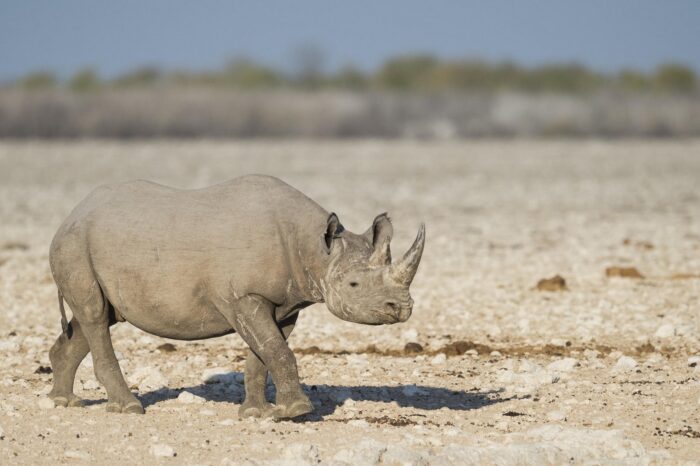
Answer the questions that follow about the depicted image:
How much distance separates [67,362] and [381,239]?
2.50 meters

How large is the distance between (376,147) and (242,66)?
39.9m

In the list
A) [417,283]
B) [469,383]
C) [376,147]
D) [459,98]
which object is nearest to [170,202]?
[469,383]

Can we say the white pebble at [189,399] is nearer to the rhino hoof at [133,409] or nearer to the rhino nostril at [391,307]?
the rhino hoof at [133,409]

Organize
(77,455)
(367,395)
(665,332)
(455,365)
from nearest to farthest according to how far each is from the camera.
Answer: (77,455) → (367,395) → (455,365) → (665,332)

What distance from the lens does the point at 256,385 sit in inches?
360

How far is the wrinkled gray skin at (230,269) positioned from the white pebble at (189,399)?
0.49 metres

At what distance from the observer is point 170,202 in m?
9.01

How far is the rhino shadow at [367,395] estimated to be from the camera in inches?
377

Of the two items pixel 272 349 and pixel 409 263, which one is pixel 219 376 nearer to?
pixel 272 349

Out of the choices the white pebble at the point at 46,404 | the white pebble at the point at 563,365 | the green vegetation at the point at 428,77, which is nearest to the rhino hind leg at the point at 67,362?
the white pebble at the point at 46,404

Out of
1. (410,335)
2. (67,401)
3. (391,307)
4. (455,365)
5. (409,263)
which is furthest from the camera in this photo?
(410,335)

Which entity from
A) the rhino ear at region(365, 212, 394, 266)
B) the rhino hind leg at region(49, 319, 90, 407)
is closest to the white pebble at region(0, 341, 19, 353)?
the rhino hind leg at region(49, 319, 90, 407)

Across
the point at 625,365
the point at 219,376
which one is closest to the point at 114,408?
the point at 219,376

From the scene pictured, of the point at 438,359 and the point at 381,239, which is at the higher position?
the point at 381,239
